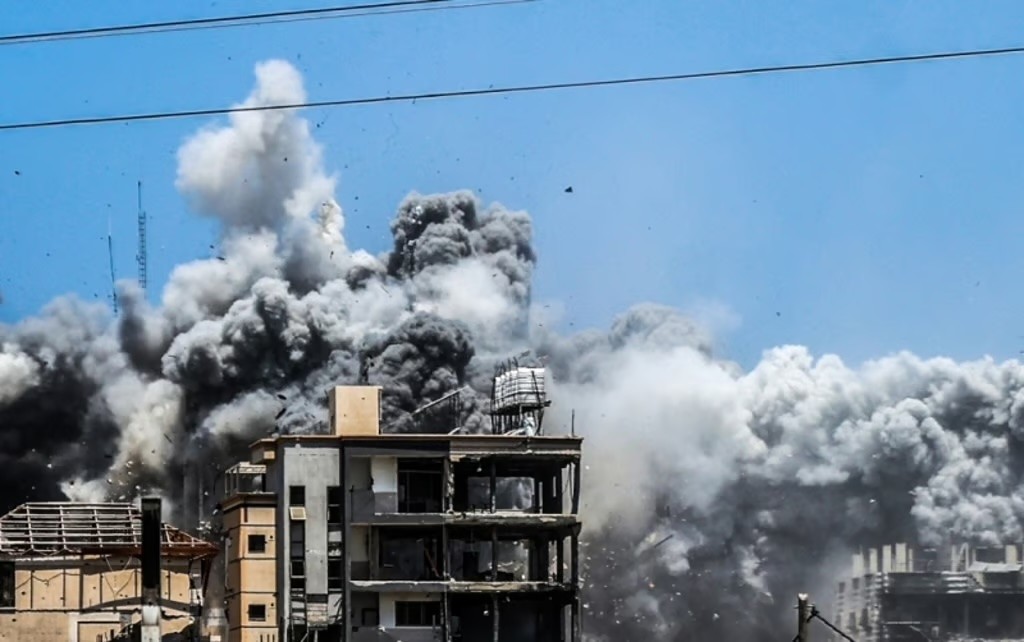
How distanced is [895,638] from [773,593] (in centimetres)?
988

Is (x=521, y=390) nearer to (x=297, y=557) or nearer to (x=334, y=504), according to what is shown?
(x=334, y=504)

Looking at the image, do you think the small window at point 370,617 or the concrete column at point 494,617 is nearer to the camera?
the small window at point 370,617

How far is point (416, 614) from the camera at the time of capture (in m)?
84.9

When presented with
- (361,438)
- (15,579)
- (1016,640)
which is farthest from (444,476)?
(1016,640)

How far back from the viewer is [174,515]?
447ft

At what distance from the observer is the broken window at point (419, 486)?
282 feet

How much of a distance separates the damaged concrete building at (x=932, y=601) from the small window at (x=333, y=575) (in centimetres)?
6887

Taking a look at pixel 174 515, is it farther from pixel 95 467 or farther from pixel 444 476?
pixel 444 476

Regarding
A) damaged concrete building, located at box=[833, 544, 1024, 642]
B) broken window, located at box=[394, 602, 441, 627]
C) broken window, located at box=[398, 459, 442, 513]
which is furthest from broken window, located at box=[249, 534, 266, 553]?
damaged concrete building, located at box=[833, 544, 1024, 642]

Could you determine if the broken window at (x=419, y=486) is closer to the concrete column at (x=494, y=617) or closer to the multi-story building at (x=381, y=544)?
the multi-story building at (x=381, y=544)

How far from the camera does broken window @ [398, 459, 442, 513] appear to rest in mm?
85875

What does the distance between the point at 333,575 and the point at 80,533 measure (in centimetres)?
1088

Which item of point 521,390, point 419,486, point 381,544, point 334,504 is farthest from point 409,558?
point 521,390

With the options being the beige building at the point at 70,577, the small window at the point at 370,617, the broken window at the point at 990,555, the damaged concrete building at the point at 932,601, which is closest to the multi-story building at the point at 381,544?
the small window at the point at 370,617
